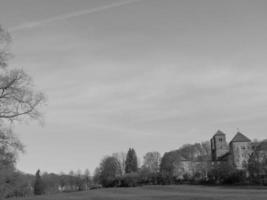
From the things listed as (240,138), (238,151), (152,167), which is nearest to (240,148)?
(238,151)

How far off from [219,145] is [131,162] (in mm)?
29884

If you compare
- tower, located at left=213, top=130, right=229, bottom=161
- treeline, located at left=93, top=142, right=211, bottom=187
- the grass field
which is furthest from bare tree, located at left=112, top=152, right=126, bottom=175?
the grass field

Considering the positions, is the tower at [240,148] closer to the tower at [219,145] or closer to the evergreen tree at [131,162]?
the tower at [219,145]

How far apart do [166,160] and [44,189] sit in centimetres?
3519

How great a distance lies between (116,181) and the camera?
88.9m

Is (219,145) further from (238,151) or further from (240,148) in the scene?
(238,151)

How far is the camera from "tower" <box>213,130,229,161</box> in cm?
11906

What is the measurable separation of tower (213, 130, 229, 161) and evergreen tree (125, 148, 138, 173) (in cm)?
2627

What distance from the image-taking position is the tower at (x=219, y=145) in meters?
119

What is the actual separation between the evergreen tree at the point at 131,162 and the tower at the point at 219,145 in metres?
26.3

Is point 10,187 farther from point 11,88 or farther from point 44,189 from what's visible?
point 44,189

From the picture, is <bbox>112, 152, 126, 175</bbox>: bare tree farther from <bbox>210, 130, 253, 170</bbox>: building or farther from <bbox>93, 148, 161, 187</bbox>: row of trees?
<bbox>210, 130, 253, 170</bbox>: building

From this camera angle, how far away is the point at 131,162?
115m

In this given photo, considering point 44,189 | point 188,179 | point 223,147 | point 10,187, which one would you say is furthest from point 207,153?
point 10,187
